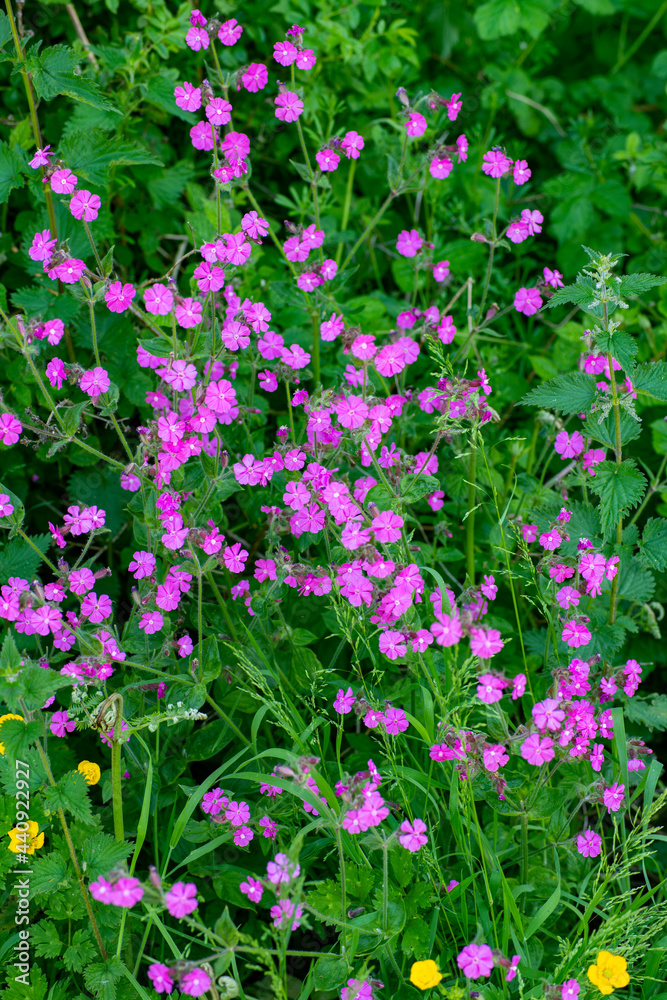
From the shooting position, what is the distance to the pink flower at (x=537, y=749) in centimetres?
176

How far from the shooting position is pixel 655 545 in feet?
7.42

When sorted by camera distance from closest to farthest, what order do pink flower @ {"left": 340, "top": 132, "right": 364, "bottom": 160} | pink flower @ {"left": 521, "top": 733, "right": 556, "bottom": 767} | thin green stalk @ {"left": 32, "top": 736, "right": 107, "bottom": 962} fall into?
pink flower @ {"left": 521, "top": 733, "right": 556, "bottom": 767} < thin green stalk @ {"left": 32, "top": 736, "right": 107, "bottom": 962} < pink flower @ {"left": 340, "top": 132, "right": 364, "bottom": 160}

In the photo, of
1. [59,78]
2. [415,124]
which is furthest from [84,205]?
[415,124]

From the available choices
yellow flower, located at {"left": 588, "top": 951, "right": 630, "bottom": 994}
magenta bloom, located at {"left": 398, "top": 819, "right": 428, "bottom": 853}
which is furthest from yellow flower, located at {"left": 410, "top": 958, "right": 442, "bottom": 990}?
yellow flower, located at {"left": 588, "top": 951, "right": 630, "bottom": 994}

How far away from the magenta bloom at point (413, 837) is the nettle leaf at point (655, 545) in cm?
90

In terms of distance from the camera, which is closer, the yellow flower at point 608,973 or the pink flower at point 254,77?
the yellow flower at point 608,973

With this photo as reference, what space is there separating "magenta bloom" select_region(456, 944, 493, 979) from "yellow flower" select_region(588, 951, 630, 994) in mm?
219

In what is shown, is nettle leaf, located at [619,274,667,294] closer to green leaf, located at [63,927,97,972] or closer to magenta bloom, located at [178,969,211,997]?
magenta bloom, located at [178,969,211,997]

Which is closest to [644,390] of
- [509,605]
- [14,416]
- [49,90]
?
[509,605]

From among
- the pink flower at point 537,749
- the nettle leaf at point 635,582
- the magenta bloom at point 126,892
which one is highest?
the magenta bloom at point 126,892

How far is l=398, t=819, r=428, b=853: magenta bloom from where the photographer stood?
1767 millimetres

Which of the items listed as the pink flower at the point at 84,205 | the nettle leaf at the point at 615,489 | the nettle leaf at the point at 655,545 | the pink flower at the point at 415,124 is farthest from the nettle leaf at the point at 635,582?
the pink flower at the point at 84,205

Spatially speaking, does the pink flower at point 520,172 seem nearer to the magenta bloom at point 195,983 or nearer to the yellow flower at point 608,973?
the yellow flower at point 608,973

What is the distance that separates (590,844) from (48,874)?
1.25m
